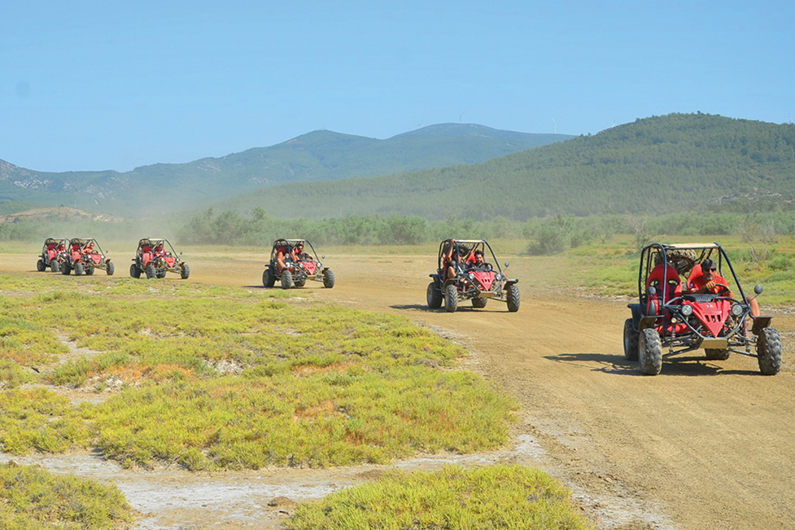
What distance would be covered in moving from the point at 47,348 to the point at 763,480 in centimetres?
1177

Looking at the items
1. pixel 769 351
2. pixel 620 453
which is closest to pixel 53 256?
pixel 769 351

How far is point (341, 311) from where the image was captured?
2158cm

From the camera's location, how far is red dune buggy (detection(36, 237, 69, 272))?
1745 inches

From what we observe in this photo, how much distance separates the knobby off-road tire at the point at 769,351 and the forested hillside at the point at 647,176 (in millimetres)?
115495

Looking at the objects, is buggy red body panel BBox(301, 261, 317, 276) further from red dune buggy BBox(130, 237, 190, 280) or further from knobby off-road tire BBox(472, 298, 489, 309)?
Answer: knobby off-road tire BBox(472, 298, 489, 309)

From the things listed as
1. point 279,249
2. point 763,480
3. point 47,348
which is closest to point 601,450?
point 763,480

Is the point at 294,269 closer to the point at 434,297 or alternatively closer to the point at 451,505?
the point at 434,297

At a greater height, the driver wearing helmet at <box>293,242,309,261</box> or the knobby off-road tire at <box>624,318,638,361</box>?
the driver wearing helmet at <box>293,242,309,261</box>

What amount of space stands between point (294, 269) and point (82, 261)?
53.2 ft

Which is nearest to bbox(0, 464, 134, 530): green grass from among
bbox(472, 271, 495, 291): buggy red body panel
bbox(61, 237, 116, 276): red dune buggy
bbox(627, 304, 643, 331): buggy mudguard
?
bbox(627, 304, 643, 331): buggy mudguard

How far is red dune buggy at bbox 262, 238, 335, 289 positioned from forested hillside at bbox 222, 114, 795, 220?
101528 millimetres

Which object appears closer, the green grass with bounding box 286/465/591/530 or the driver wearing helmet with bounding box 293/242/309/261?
the green grass with bounding box 286/465/591/530

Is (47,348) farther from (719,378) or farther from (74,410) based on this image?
(719,378)

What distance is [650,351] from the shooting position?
1188cm
